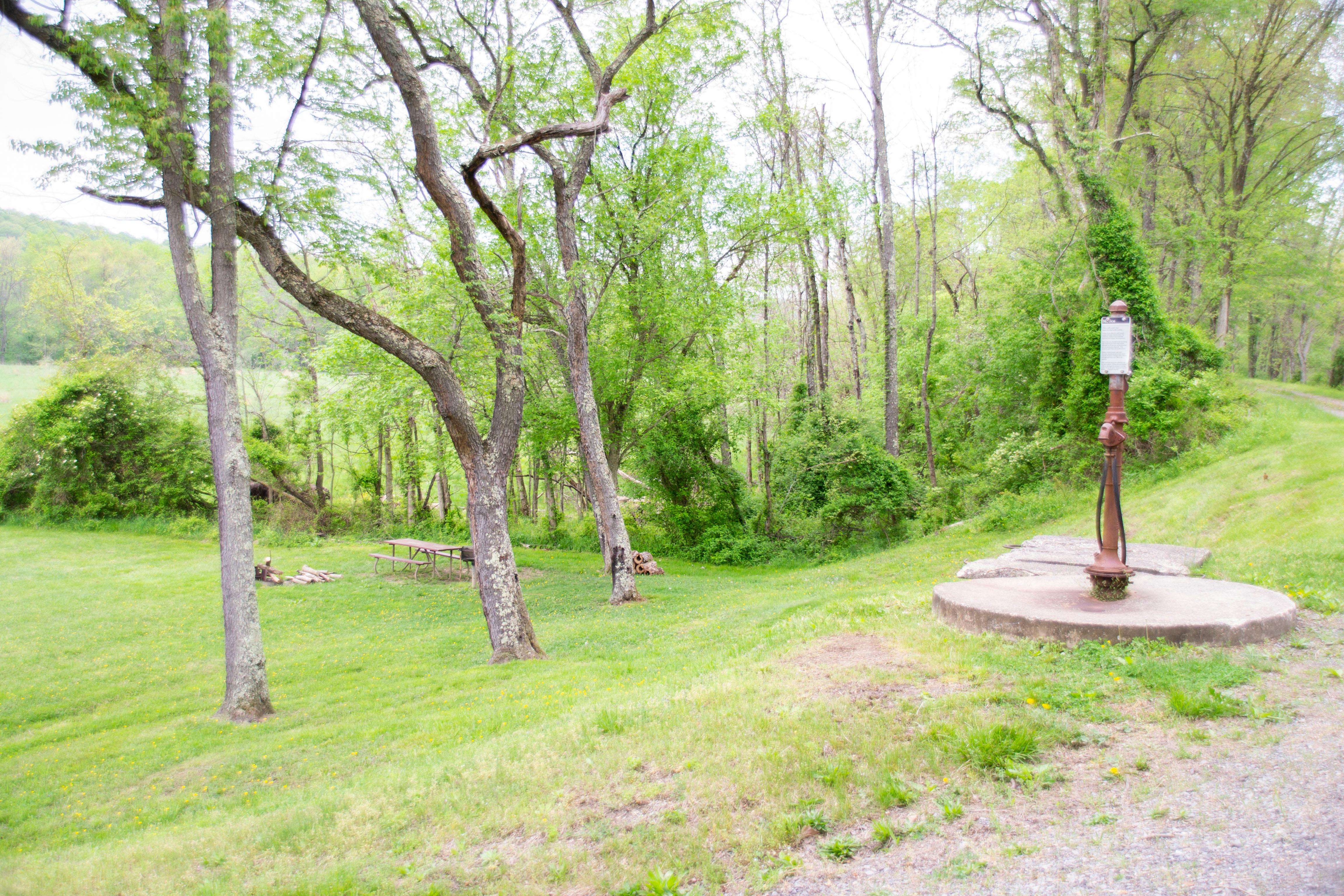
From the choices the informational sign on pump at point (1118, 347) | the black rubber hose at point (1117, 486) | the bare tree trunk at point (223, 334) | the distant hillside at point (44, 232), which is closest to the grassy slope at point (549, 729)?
the bare tree trunk at point (223, 334)

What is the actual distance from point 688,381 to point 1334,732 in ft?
50.3

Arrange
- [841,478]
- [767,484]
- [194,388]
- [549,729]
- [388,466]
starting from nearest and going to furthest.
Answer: [549,729]
[841,478]
[767,484]
[388,466]
[194,388]

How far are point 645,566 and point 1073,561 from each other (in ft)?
38.0

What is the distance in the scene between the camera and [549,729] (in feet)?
17.6

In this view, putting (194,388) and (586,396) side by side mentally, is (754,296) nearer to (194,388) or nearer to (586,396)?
(586,396)

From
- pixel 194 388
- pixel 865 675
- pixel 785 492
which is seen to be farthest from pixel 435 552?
pixel 194 388

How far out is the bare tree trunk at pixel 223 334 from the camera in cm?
793

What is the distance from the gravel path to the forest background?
9454 mm

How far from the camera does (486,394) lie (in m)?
16.6

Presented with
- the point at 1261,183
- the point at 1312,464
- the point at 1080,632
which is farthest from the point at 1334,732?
the point at 1261,183

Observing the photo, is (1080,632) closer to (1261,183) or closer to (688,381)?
(688,381)

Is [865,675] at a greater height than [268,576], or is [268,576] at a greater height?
[865,675]

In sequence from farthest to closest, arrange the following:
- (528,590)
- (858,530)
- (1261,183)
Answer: (1261,183), (858,530), (528,590)

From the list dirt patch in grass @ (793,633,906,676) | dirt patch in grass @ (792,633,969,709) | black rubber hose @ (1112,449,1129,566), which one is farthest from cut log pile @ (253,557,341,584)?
black rubber hose @ (1112,449,1129,566)
